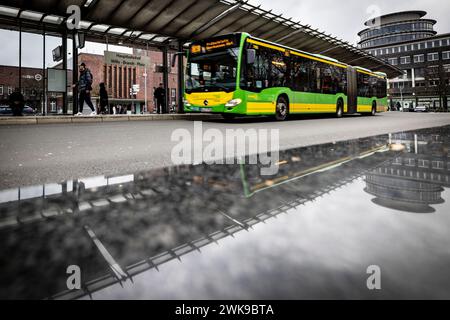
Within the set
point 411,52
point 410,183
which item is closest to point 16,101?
point 410,183

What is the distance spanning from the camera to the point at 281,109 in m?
12.8

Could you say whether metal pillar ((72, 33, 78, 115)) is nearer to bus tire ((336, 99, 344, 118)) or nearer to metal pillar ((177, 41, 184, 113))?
metal pillar ((177, 41, 184, 113))

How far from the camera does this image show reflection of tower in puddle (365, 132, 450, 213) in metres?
1.55

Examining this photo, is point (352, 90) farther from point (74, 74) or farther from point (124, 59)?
point (74, 74)

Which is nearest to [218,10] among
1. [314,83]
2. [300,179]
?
[314,83]

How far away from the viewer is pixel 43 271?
880 mm

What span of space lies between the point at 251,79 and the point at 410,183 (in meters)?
9.73

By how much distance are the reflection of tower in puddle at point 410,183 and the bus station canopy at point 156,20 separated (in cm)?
1140

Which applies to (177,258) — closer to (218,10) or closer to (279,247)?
(279,247)

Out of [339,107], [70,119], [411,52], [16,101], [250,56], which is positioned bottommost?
[70,119]

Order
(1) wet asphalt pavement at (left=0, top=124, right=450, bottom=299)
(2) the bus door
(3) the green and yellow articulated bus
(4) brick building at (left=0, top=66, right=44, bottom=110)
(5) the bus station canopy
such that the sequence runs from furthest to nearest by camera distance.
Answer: (4) brick building at (left=0, top=66, right=44, bottom=110) → (2) the bus door → (5) the bus station canopy → (3) the green and yellow articulated bus → (1) wet asphalt pavement at (left=0, top=124, right=450, bottom=299)

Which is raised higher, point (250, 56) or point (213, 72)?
point (250, 56)

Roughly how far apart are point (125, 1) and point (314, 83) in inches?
340

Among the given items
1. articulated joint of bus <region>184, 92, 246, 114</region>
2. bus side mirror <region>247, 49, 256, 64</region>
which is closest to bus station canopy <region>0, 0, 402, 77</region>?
bus side mirror <region>247, 49, 256, 64</region>
